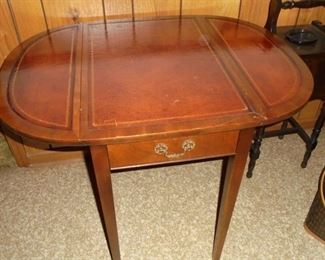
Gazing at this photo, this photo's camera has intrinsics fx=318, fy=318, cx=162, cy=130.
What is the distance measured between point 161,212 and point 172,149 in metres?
0.83

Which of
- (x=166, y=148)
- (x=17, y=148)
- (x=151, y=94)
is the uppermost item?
(x=151, y=94)

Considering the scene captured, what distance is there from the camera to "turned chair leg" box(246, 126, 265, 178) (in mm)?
1694

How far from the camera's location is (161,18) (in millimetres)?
1382

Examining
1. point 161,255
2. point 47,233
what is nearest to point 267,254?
point 161,255

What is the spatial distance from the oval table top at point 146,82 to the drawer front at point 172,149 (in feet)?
0.26

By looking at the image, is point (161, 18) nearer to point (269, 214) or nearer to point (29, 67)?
point (29, 67)

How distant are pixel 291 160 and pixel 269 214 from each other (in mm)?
455

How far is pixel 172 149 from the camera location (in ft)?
3.03

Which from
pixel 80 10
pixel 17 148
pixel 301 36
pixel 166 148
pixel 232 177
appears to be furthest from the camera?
pixel 17 148

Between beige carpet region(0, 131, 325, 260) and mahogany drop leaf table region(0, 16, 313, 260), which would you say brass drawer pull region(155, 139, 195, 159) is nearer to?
mahogany drop leaf table region(0, 16, 313, 260)

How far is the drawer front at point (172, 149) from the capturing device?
898 millimetres

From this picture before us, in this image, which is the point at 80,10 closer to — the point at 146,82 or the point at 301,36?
the point at 146,82

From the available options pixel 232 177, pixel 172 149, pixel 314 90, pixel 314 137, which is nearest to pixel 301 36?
pixel 314 90

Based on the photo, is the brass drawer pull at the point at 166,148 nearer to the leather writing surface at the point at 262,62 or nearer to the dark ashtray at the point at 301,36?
the leather writing surface at the point at 262,62
